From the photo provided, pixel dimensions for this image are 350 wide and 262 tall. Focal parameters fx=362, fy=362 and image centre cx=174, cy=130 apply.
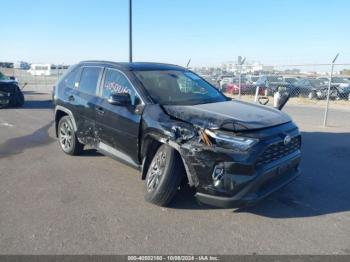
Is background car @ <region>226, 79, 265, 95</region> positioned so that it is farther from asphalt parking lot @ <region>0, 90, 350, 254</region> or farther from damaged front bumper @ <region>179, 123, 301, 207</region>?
damaged front bumper @ <region>179, 123, 301, 207</region>

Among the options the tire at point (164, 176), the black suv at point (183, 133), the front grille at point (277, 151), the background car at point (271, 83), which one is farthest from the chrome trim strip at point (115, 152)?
the background car at point (271, 83)

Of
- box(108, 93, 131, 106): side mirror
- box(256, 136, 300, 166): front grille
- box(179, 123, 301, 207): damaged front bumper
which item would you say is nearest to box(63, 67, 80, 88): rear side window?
box(108, 93, 131, 106): side mirror

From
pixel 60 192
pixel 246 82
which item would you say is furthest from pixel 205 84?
pixel 246 82

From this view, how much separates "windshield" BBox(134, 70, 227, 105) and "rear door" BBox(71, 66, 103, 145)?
96cm

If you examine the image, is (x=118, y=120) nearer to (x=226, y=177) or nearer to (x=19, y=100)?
(x=226, y=177)

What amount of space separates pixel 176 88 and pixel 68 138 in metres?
2.60

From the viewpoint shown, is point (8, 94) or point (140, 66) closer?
point (140, 66)

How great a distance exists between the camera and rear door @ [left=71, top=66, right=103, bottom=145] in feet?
18.9

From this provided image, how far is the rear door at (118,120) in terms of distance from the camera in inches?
191

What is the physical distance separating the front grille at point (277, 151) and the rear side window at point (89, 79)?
303cm

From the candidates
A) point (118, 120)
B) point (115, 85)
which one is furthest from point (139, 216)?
point (115, 85)

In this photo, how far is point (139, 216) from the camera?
4.22m

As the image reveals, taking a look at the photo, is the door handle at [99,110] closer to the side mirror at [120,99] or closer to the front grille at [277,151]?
the side mirror at [120,99]

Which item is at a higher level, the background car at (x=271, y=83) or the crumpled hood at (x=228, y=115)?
the crumpled hood at (x=228, y=115)
